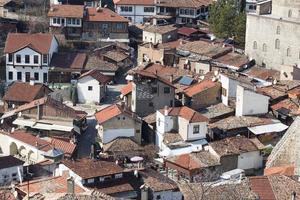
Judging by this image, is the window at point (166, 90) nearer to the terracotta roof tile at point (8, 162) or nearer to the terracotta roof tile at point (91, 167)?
the terracotta roof tile at point (91, 167)

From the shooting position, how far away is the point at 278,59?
1437 inches

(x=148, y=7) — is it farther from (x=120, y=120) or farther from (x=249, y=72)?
(x=120, y=120)

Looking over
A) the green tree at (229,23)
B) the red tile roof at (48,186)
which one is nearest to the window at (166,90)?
the red tile roof at (48,186)

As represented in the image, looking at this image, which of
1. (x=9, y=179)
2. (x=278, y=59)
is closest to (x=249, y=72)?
(x=278, y=59)

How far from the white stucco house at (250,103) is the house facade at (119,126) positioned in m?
4.03

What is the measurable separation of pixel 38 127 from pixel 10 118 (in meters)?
1.84

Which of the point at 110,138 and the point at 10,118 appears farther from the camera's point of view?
the point at 10,118

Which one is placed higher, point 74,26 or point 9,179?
point 74,26

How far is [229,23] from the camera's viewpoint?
133 ft

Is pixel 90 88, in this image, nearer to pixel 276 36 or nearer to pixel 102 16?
→ pixel 102 16

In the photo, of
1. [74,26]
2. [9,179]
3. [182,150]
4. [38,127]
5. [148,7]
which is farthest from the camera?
[148,7]

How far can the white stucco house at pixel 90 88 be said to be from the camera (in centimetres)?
3356

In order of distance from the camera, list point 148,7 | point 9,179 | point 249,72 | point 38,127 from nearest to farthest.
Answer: point 9,179 → point 38,127 → point 249,72 → point 148,7

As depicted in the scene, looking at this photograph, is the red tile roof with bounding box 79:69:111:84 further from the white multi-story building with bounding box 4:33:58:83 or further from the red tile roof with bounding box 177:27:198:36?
the red tile roof with bounding box 177:27:198:36
